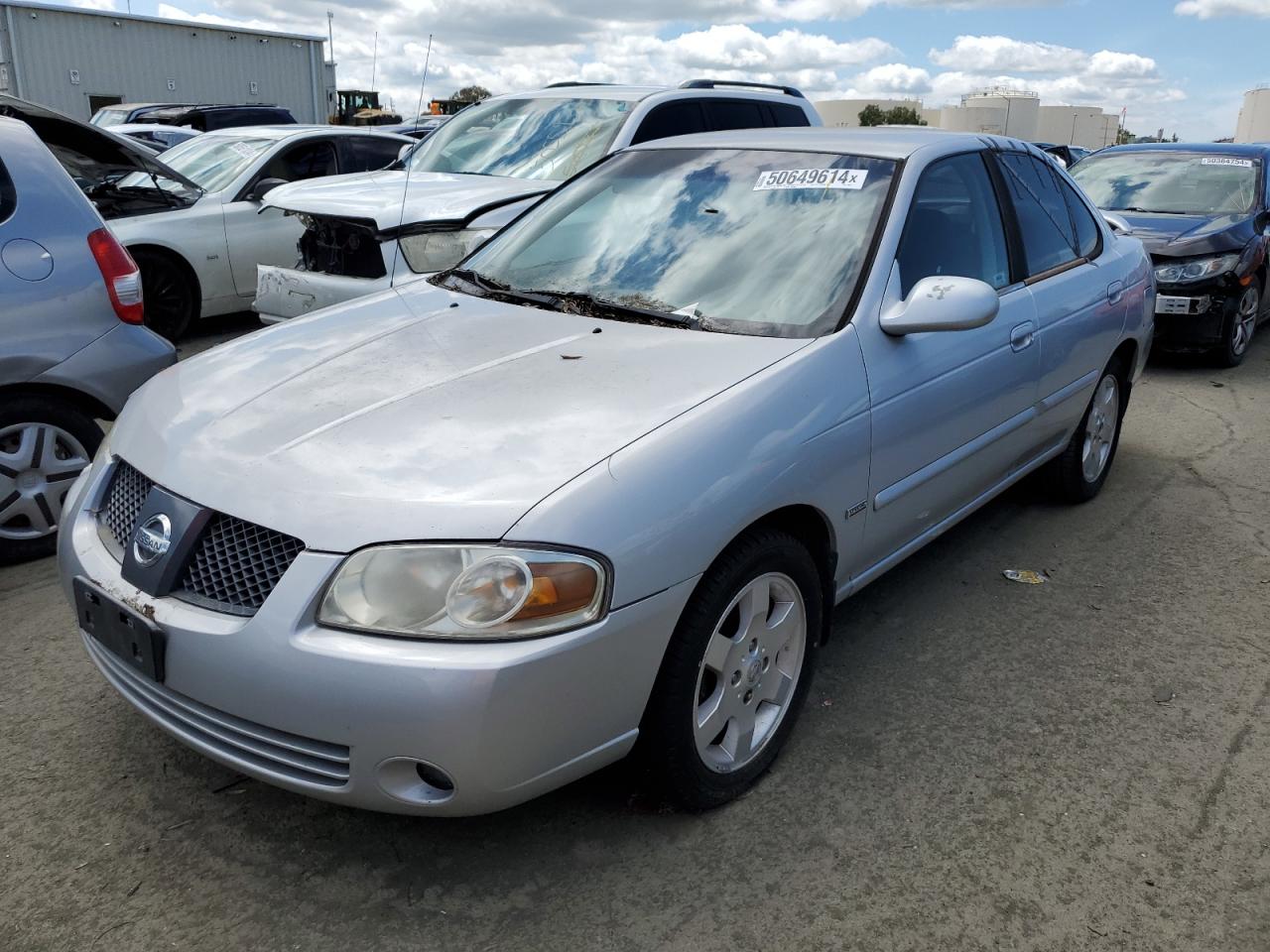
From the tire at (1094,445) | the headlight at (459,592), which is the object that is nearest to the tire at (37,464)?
the headlight at (459,592)

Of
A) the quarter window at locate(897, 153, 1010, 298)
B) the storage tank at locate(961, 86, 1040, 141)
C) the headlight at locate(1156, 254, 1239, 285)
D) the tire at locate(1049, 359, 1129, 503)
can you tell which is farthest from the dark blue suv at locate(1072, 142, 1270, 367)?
the storage tank at locate(961, 86, 1040, 141)

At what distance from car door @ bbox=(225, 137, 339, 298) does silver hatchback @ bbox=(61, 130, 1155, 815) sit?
184 inches

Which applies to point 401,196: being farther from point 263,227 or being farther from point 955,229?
point 955,229

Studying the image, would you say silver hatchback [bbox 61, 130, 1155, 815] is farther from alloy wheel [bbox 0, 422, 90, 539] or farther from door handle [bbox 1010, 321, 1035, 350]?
alloy wheel [bbox 0, 422, 90, 539]

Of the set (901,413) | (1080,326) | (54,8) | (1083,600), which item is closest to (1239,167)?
(1080,326)

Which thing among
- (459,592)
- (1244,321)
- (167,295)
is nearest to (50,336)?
(459,592)

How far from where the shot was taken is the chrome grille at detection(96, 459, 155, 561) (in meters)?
2.59

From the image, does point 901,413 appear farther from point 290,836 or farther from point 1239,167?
point 1239,167

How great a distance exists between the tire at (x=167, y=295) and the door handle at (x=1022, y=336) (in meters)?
5.98

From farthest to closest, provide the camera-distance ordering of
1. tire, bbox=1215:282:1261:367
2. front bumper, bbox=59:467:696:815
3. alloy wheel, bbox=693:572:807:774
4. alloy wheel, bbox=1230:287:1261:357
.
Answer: alloy wheel, bbox=1230:287:1261:357 < tire, bbox=1215:282:1261:367 < alloy wheel, bbox=693:572:807:774 < front bumper, bbox=59:467:696:815

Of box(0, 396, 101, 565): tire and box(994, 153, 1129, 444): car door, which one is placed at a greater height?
box(994, 153, 1129, 444): car door

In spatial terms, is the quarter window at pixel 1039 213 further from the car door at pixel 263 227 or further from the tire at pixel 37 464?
the car door at pixel 263 227

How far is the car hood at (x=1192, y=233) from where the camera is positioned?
771 cm

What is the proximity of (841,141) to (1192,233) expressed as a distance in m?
5.43
